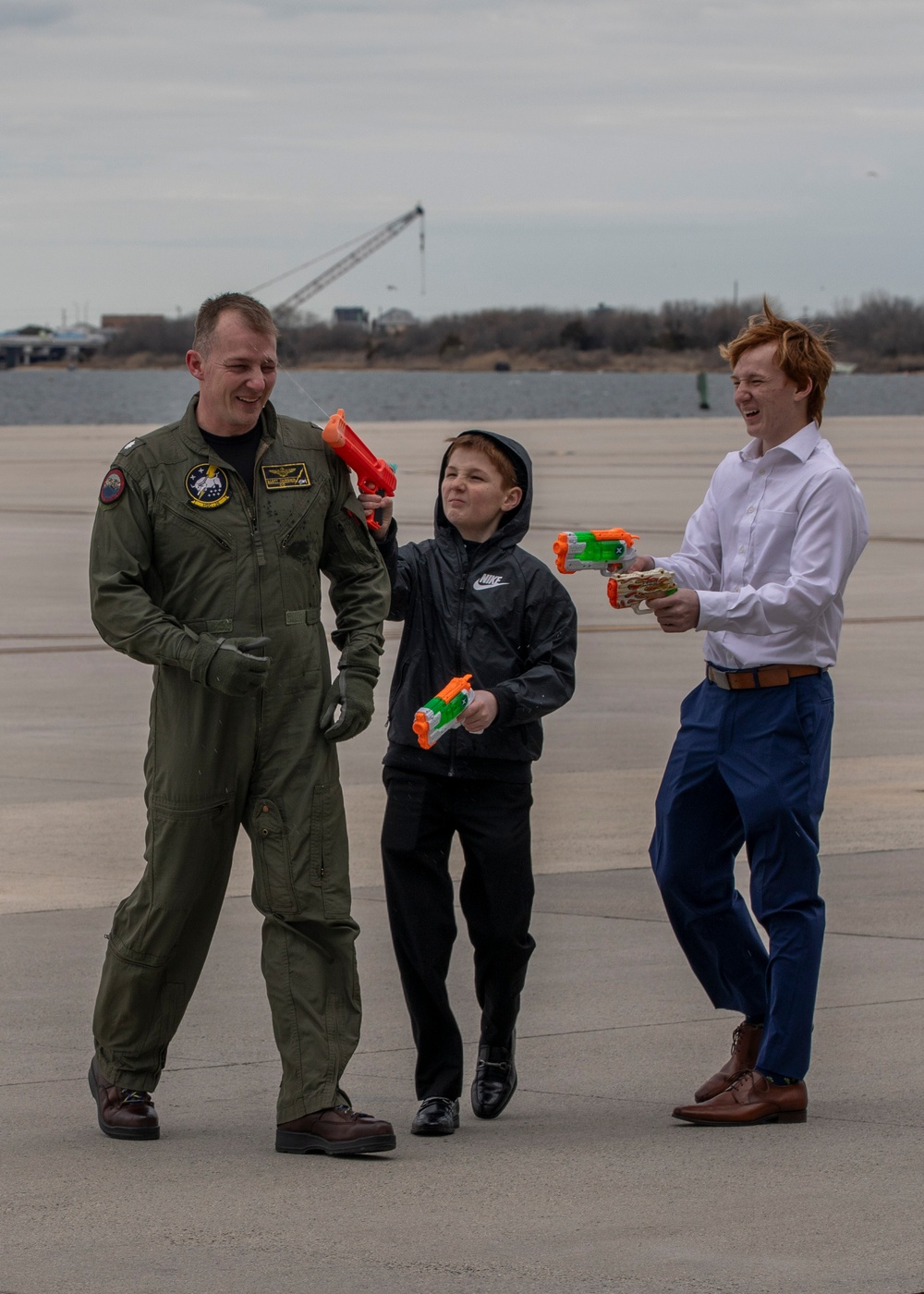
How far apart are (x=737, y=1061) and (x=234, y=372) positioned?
6.88ft

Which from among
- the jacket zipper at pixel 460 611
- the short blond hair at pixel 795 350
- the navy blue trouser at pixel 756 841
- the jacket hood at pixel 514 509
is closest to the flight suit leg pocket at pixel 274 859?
the jacket zipper at pixel 460 611

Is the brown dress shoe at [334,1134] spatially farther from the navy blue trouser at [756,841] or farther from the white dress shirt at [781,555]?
the white dress shirt at [781,555]

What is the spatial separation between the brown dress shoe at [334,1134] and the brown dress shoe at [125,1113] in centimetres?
31

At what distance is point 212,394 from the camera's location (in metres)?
4.55

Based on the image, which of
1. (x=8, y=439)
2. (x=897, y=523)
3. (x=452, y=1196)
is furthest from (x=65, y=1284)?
(x=8, y=439)

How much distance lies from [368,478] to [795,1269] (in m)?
2.09

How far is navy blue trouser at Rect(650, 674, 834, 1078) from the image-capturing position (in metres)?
4.75

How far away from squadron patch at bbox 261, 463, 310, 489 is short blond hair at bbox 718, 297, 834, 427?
1.08 metres

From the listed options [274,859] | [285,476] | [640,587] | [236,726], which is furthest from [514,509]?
[274,859]

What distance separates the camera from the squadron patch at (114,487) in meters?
4.48

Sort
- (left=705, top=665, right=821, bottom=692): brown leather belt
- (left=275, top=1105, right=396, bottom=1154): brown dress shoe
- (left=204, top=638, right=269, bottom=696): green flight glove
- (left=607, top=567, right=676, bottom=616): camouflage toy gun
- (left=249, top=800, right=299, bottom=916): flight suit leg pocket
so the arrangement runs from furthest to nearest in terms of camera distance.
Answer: (left=705, top=665, right=821, bottom=692): brown leather belt, (left=607, top=567, right=676, bottom=616): camouflage toy gun, (left=249, top=800, right=299, bottom=916): flight suit leg pocket, (left=275, top=1105, right=396, bottom=1154): brown dress shoe, (left=204, top=638, right=269, bottom=696): green flight glove

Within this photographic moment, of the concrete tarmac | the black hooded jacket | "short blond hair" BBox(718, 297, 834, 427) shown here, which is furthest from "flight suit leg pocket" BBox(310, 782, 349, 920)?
"short blond hair" BBox(718, 297, 834, 427)

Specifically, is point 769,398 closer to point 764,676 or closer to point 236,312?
point 764,676

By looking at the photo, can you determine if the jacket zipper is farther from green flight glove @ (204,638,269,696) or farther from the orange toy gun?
green flight glove @ (204,638,269,696)
